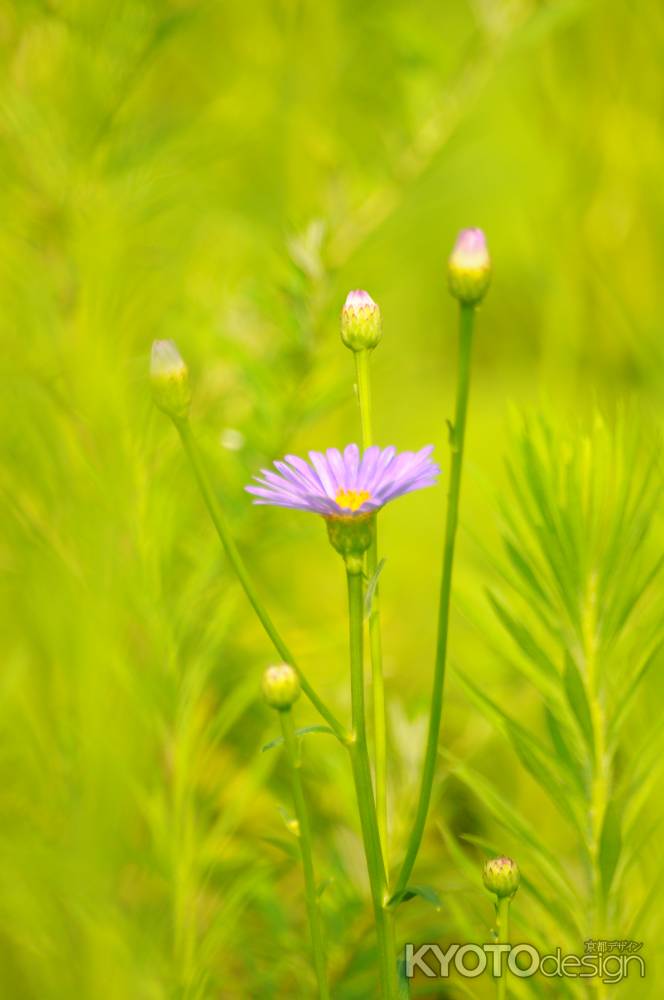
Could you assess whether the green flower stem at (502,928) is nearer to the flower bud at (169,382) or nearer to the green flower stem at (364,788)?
the green flower stem at (364,788)

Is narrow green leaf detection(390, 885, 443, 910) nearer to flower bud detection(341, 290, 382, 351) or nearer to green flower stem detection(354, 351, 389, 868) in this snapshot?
green flower stem detection(354, 351, 389, 868)

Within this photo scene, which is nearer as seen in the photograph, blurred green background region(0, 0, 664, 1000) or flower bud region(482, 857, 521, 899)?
flower bud region(482, 857, 521, 899)

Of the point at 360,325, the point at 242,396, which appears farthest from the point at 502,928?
the point at 242,396

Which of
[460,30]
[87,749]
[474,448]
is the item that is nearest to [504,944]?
[87,749]

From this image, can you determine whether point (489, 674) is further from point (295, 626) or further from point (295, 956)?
point (295, 956)

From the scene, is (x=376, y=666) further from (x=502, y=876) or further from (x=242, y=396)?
(x=242, y=396)

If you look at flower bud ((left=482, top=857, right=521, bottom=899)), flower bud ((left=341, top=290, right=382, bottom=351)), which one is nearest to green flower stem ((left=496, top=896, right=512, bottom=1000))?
flower bud ((left=482, top=857, right=521, bottom=899))
